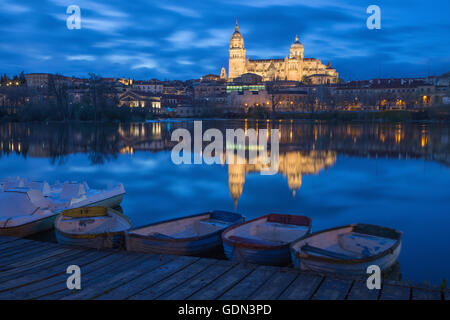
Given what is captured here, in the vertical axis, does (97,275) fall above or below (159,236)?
below

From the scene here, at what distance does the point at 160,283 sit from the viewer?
542cm

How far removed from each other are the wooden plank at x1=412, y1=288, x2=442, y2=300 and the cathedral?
149 meters

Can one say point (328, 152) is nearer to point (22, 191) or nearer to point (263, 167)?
point (263, 167)

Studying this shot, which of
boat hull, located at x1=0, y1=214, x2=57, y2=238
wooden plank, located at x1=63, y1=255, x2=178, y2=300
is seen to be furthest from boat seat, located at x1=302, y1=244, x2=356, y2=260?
boat hull, located at x1=0, y1=214, x2=57, y2=238

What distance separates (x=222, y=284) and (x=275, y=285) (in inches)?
26.7

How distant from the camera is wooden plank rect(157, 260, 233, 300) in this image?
5043mm

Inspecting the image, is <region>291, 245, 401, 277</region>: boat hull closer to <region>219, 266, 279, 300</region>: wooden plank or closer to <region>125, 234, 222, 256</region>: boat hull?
<region>219, 266, 279, 300</region>: wooden plank

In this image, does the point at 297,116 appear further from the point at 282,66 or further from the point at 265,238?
the point at 265,238

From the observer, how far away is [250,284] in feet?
17.6

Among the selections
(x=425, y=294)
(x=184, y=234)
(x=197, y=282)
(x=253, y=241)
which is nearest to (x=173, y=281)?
(x=197, y=282)

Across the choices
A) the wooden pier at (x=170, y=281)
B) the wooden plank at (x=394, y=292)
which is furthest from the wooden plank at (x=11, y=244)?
the wooden plank at (x=394, y=292)
